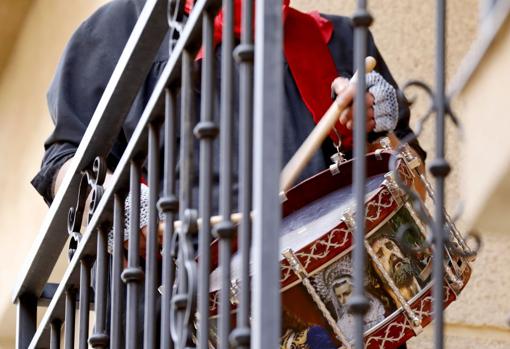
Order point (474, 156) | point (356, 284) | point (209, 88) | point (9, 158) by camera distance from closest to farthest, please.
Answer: point (474, 156), point (356, 284), point (209, 88), point (9, 158)

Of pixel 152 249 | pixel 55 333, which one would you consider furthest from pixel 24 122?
pixel 152 249

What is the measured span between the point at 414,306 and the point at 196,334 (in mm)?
384

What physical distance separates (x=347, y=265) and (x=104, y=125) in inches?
22.5

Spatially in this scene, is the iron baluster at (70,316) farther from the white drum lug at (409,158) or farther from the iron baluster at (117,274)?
the white drum lug at (409,158)

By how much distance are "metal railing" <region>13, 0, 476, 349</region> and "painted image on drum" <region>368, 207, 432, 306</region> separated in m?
0.21

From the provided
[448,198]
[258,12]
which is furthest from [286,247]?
[448,198]

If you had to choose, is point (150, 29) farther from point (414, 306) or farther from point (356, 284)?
point (356, 284)

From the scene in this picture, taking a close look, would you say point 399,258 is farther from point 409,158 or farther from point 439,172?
point 439,172

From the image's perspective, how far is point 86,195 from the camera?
3594 millimetres

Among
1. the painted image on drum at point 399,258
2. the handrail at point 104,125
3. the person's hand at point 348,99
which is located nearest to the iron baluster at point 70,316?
the handrail at point 104,125

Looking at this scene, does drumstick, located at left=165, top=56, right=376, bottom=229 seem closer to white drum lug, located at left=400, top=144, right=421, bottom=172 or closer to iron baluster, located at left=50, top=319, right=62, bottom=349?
white drum lug, located at left=400, top=144, right=421, bottom=172

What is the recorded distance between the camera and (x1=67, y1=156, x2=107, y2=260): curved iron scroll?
348 centimetres

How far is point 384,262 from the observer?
10.4 feet

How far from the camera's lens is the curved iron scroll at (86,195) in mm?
3477
